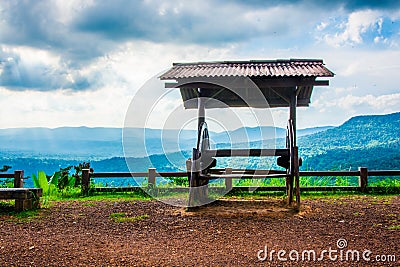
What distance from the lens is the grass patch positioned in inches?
341

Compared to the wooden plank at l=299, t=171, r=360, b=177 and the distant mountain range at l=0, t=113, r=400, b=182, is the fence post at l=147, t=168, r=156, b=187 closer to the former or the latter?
the distant mountain range at l=0, t=113, r=400, b=182

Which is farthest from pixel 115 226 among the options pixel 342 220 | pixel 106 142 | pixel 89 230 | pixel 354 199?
pixel 106 142

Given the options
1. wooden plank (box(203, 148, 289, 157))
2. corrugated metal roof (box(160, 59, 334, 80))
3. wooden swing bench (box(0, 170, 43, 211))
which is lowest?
wooden swing bench (box(0, 170, 43, 211))

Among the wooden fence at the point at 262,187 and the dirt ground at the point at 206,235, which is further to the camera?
the wooden fence at the point at 262,187

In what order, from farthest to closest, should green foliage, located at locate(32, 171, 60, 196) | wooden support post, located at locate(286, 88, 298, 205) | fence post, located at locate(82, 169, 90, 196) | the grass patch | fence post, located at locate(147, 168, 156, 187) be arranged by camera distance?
fence post, located at locate(147, 168, 156, 187)
fence post, located at locate(82, 169, 90, 196)
green foliage, located at locate(32, 171, 60, 196)
wooden support post, located at locate(286, 88, 298, 205)
the grass patch

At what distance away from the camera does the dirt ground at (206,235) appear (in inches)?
224

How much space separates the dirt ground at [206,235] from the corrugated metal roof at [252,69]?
9.55ft

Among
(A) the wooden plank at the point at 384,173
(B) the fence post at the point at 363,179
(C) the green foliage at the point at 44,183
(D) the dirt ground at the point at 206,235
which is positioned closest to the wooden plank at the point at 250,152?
(D) the dirt ground at the point at 206,235

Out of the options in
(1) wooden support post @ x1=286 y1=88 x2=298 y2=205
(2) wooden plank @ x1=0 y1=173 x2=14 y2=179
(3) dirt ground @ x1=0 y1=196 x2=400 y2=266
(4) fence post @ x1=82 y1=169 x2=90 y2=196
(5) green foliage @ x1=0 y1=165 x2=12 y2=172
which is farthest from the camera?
(5) green foliage @ x1=0 y1=165 x2=12 y2=172

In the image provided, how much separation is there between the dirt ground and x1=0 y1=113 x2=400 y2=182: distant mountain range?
1.53m

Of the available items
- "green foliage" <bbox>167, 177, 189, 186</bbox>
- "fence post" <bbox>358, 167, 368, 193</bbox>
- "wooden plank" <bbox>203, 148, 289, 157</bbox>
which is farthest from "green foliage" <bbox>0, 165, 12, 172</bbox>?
"fence post" <bbox>358, 167, 368, 193</bbox>

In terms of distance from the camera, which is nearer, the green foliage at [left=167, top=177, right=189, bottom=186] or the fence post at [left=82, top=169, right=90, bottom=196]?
the fence post at [left=82, top=169, right=90, bottom=196]

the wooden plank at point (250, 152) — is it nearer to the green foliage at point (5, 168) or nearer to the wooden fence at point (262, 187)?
the wooden fence at point (262, 187)

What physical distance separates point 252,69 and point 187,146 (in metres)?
2.49
